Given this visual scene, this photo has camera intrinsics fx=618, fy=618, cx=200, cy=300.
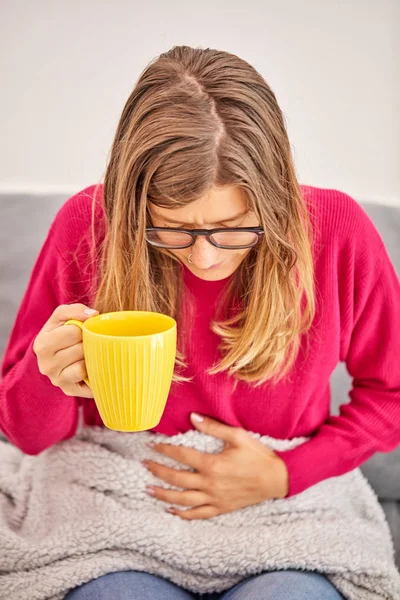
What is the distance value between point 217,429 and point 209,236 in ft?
1.30

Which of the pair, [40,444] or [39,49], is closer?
[40,444]

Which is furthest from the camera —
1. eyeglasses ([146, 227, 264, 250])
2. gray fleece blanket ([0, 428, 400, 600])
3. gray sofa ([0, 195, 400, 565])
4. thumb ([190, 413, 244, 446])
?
gray sofa ([0, 195, 400, 565])

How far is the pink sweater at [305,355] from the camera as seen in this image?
3.37ft

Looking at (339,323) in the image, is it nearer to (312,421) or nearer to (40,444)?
(312,421)

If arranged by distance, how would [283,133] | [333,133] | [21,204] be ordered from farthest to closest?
[333,133]
[21,204]
[283,133]

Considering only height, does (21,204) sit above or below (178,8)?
below

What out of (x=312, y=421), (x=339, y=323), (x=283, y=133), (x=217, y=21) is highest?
(x=217, y=21)

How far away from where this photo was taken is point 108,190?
35.2 inches

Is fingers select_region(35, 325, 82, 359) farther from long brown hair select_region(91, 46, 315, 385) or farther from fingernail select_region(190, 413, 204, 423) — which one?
fingernail select_region(190, 413, 204, 423)

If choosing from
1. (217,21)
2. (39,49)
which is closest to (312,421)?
(217,21)

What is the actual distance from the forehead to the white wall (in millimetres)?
680

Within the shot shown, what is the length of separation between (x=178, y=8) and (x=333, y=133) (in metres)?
0.47

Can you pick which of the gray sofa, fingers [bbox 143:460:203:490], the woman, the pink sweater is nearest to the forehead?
the woman

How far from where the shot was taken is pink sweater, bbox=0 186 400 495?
1026 millimetres
